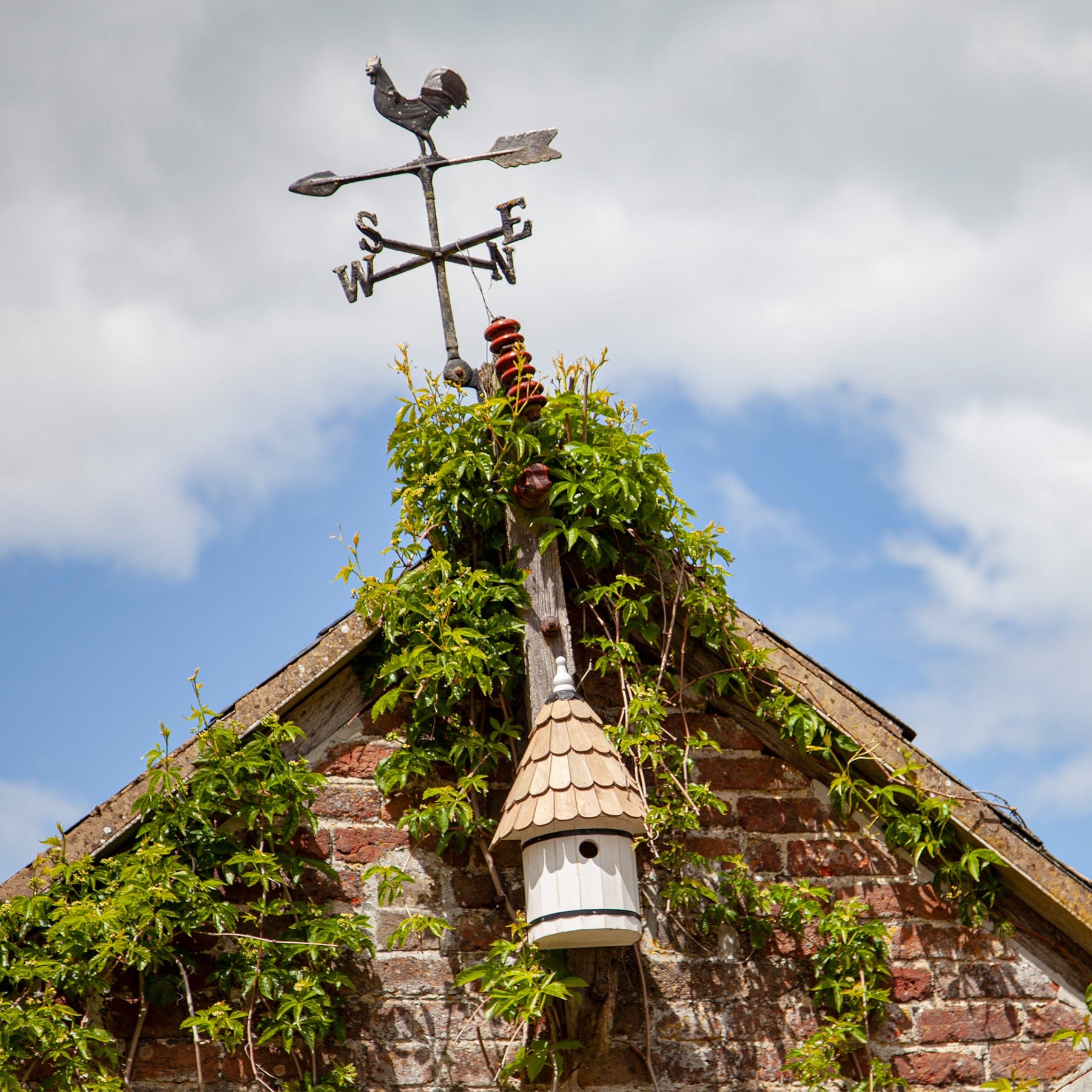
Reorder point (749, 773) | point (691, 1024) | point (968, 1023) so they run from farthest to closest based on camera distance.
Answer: point (749, 773), point (968, 1023), point (691, 1024)

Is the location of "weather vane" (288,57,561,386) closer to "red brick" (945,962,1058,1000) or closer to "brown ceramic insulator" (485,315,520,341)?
"brown ceramic insulator" (485,315,520,341)

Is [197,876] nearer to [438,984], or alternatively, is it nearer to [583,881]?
[438,984]

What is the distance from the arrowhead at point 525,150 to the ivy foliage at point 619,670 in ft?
3.49

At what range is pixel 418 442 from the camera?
5246mm

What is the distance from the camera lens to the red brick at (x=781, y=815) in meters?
5.19

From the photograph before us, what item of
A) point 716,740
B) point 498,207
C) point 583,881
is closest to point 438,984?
point 583,881

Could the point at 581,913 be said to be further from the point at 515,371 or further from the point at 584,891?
the point at 515,371

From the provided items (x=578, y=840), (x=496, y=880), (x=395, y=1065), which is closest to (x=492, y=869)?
(x=496, y=880)

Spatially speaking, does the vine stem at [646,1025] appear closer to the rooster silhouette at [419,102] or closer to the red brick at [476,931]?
the red brick at [476,931]

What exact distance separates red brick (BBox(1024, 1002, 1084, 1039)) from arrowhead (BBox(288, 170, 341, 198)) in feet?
14.2

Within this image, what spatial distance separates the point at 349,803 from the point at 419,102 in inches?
121

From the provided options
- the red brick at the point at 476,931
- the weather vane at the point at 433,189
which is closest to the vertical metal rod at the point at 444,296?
the weather vane at the point at 433,189

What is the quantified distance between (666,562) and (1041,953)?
6.83ft

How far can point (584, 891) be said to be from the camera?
434 centimetres
